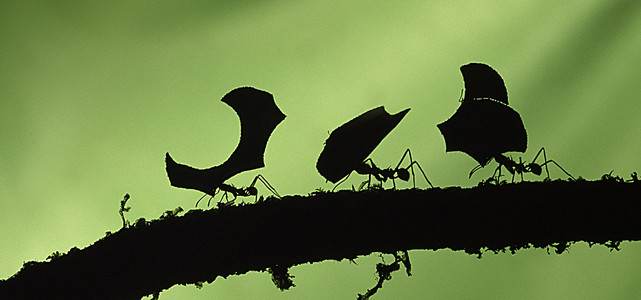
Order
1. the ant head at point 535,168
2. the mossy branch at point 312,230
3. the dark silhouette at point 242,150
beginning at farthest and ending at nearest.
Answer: the ant head at point 535,168, the dark silhouette at point 242,150, the mossy branch at point 312,230

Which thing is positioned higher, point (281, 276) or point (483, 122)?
point (483, 122)

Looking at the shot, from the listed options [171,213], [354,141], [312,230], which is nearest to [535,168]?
[354,141]

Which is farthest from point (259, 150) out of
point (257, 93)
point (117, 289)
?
point (117, 289)

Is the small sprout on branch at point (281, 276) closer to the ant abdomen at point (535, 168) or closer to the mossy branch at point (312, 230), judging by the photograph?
the mossy branch at point (312, 230)

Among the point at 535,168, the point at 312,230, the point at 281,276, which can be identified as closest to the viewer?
the point at 312,230

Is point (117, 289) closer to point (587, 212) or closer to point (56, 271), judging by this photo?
point (56, 271)

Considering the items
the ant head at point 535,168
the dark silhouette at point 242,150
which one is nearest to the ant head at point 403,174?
the ant head at point 535,168

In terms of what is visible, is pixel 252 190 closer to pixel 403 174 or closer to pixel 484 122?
pixel 403 174
